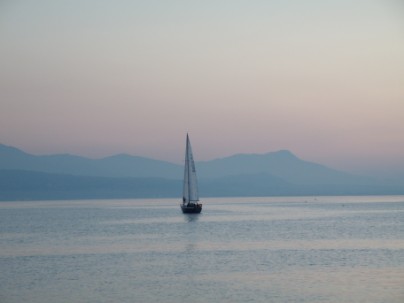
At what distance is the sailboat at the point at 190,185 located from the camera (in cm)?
9500

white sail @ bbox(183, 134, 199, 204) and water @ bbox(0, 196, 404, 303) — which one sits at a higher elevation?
white sail @ bbox(183, 134, 199, 204)

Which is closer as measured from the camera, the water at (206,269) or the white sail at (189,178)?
the water at (206,269)

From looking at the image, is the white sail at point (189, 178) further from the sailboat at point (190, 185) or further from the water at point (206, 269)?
the water at point (206, 269)

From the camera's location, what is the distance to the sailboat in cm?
9500

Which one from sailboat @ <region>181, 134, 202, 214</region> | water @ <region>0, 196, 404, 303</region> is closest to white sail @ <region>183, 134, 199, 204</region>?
sailboat @ <region>181, 134, 202, 214</region>

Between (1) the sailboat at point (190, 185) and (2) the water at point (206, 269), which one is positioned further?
(1) the sailboat at point (190, 185)

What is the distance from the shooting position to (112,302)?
3091cm

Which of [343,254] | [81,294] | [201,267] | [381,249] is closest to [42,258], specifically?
[201,267]

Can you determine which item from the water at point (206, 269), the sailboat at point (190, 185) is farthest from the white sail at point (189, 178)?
the water at point (206, 269)

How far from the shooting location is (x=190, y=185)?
313ft

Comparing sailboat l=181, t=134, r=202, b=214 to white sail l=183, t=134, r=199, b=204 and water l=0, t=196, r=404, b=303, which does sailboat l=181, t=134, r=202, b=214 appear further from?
water l=0, t=196, r=404, b=303

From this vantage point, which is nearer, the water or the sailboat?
the water

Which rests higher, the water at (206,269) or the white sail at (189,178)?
the white sail at (189,178)

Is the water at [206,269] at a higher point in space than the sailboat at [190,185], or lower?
lower
